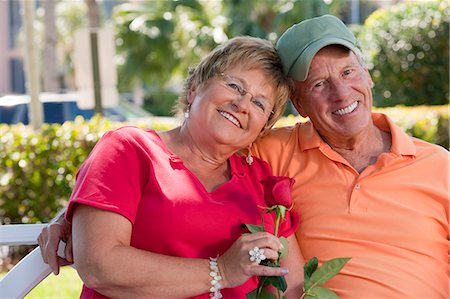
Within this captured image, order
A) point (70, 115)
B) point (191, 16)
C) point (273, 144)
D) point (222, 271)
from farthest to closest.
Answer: point (191, 16) → point (70, 115) → point (273, 144) → point (222, 271)

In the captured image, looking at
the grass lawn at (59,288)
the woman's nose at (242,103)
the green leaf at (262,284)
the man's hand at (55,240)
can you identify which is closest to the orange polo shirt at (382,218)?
the woman's nose at (242,103)

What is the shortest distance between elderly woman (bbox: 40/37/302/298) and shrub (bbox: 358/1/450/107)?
9303mm

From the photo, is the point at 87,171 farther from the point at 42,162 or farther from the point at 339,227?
the point at 42,162

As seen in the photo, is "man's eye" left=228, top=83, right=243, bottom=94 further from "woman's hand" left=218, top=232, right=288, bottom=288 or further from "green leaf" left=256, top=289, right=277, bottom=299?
"green leaf" left=256, top=289, right=277, bottom=299

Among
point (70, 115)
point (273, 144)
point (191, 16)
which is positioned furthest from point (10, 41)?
point (273, 144)

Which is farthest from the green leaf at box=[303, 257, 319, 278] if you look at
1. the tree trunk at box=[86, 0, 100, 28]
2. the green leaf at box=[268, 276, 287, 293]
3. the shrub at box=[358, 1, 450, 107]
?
the tree trunk at box=[86, 0, 100, 28]

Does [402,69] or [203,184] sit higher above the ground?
[203,184]

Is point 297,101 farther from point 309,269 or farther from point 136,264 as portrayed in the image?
point 136,264

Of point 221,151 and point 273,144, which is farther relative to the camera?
point 273,144

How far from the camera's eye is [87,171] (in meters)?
2.23

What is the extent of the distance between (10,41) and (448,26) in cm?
3045

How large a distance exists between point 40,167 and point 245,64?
3.73 m

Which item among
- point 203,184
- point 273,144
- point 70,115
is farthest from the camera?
point 70,115

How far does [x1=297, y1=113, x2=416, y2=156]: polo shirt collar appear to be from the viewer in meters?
2.62
